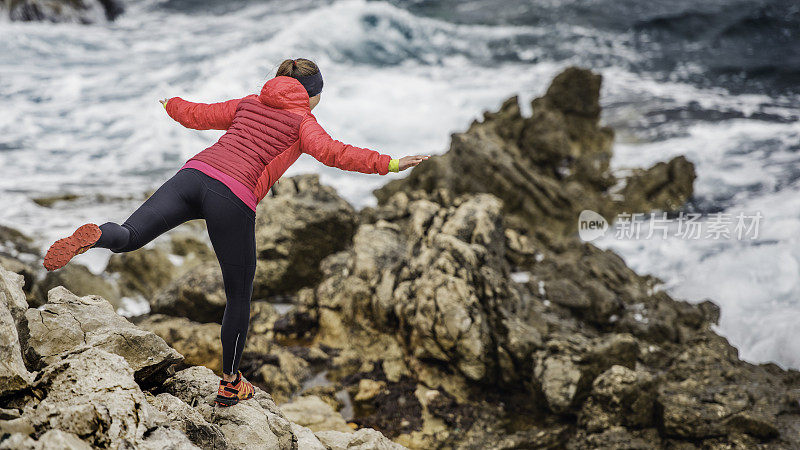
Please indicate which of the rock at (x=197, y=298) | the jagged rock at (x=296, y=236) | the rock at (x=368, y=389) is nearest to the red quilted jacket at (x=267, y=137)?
the rock at (x=368, y=389)

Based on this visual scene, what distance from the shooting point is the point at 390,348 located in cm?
771

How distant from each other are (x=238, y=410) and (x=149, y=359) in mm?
723

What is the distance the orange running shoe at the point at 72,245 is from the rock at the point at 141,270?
7235 mm

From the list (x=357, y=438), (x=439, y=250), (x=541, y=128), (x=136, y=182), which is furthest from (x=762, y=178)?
(x=136, y=182)

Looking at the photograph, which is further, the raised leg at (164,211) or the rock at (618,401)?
the rock at (618,401)

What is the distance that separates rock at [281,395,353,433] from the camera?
6.16 meters

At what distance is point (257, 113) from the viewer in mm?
4137

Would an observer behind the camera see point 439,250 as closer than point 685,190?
Yes

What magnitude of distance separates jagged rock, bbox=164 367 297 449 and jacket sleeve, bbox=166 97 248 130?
1896 millimetres

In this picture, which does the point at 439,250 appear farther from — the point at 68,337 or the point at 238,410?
the point at 68,337

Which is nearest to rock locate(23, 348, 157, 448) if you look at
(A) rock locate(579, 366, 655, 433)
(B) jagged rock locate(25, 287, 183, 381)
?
(B) jagged rock locate(25, 287, 183, 381)

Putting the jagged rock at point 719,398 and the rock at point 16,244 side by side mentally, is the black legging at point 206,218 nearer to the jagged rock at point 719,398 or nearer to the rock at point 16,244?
the jagged rock at point 719,398

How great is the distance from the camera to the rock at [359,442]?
471cm

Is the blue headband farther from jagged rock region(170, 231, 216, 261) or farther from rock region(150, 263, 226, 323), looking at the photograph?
jagged rock region(170, 231, 216, 261)
